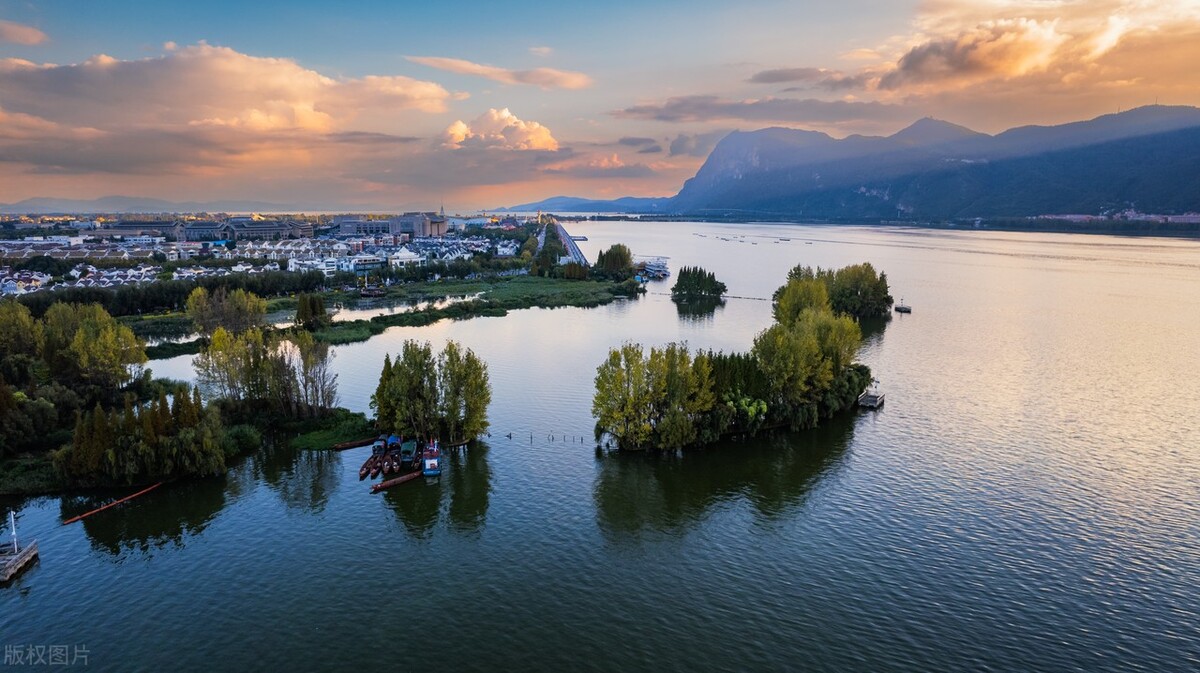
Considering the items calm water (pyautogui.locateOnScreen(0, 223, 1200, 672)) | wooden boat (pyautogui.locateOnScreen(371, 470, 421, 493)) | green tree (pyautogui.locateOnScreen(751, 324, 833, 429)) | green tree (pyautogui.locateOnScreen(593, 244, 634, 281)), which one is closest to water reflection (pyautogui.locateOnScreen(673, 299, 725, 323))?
green tree (pyautogui.locateOnScreen(593, 244, 634, 281))

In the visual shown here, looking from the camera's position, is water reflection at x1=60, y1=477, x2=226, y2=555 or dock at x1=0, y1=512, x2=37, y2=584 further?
water reflection at x1=60, y1=477, x2=226, y2=555

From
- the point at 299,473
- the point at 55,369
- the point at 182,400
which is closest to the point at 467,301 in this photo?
the point at 55,369

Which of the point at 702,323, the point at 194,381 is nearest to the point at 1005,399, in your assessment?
the point at 702,323

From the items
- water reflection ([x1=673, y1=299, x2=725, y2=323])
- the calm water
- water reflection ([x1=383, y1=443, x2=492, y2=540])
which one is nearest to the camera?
the calm water

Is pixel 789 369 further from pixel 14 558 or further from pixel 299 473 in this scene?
pixel 14 558

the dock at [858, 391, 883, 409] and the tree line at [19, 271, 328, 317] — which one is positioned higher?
the tree line at [19, 271, 328, 317]

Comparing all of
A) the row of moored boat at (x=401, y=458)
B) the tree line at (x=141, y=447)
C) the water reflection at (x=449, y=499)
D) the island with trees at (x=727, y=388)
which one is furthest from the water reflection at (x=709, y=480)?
Answer: the tree line at (x=141, y=447)

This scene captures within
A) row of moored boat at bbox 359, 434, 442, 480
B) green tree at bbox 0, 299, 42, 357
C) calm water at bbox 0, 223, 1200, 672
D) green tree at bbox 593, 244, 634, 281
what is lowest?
calm water at bbox 0, 223, 1200, 672

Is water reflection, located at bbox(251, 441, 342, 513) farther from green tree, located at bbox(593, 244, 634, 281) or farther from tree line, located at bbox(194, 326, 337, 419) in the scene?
green tree, located at bbox(593, 244, 634, 281)
